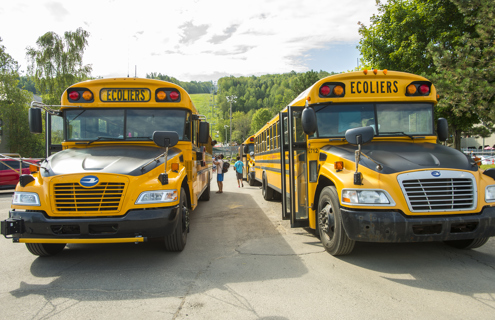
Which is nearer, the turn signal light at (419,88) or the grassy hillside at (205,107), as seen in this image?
the turn signal light at (419,88)

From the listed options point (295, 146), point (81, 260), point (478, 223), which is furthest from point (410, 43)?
point (81, 260)

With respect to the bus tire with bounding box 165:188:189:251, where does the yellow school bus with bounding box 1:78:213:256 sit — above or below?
above

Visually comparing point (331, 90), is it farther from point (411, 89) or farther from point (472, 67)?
point (472, 67)

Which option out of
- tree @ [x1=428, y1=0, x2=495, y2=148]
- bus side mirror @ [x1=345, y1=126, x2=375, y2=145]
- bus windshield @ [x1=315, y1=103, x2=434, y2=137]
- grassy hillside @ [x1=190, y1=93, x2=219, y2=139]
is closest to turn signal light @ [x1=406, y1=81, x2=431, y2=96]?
bus windshield @ [x1=315, y1=103, x2=434, y2=137]

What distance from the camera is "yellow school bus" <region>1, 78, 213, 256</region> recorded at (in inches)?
158

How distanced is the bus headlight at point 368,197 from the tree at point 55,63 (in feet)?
116

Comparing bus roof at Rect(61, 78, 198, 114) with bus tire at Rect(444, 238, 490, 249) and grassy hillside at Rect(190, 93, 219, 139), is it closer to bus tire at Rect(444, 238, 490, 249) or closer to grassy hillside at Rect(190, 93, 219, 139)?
bus tire at Rect(444, 238, 490, 249)

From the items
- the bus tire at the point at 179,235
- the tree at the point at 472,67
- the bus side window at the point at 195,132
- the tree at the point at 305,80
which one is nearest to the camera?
the bus tire at the point at 179,235

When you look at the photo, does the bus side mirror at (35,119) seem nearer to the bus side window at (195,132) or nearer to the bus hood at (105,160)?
the bus hood at (105,160)

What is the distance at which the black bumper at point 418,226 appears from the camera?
3.85 m

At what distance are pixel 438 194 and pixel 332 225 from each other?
1.37m

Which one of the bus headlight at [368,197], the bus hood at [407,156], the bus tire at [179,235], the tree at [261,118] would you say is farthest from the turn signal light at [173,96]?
the tree at [261,118]

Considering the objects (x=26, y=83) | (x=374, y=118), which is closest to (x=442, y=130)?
(x=374, y=118)

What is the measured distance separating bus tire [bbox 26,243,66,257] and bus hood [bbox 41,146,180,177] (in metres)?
1.05
